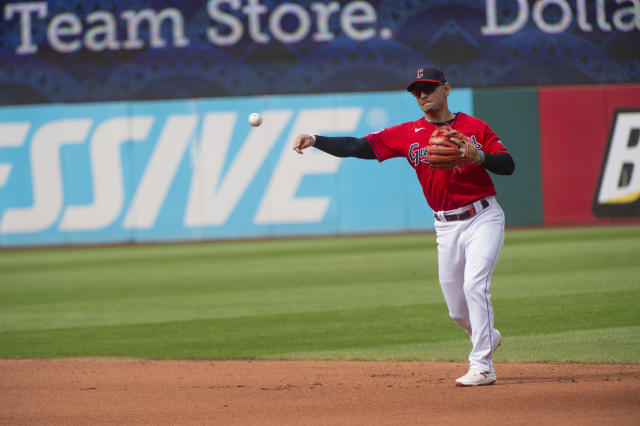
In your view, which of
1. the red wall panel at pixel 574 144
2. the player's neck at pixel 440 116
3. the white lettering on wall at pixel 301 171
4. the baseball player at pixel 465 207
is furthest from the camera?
the white lettering on wall at pixel 301 171

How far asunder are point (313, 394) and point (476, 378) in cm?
93

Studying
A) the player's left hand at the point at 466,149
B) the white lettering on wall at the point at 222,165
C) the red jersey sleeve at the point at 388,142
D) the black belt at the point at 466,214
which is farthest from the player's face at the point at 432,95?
the white lettering on wall at the point at 222,165

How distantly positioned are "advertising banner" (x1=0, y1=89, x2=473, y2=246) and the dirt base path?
12.9 m

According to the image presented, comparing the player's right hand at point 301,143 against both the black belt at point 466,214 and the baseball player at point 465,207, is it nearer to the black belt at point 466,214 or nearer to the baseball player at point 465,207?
the baseball player at point 465,207

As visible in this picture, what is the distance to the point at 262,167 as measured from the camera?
19781mm

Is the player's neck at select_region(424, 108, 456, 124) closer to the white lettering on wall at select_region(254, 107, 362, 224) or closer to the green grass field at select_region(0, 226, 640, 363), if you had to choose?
the green grass field at select_region(0, 226, 640, 363)

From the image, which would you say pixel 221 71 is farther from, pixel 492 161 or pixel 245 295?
pixel 492 161

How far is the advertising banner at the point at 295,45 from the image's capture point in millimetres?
20625

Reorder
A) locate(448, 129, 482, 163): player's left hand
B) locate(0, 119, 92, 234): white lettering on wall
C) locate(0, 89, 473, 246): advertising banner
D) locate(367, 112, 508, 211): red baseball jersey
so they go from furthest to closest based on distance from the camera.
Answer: locate(0, 119, 92, 234): white lettering on wall
locate(0, 89, 473, 246): advertising banner
locate(367, 112, 508, 211): red baseball jersey
locate(448, 129, 482, 163): player's left hand

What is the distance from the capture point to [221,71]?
69.4 feet

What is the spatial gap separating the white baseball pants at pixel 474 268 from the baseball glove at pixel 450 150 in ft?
1.18

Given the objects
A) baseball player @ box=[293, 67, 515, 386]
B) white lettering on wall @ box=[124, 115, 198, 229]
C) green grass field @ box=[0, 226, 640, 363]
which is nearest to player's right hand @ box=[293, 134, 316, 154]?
baseball player @ box=[293, 67, 515, 386]

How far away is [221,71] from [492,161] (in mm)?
16363

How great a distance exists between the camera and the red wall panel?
64.2 feet
